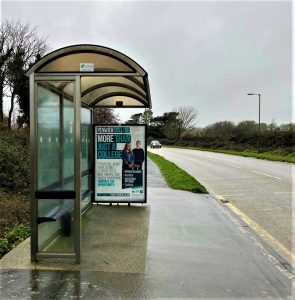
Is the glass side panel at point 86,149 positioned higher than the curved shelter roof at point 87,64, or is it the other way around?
the curved shelter roof at point 87,64

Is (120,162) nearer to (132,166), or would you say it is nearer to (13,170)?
(132,166)

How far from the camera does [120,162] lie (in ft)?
29.8

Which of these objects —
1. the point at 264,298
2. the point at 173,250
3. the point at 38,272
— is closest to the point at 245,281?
the point at 264,298

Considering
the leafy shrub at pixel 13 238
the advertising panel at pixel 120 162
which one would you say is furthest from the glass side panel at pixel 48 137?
the advertising panel at pixel 120 162

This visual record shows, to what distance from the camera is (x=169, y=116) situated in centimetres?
8931

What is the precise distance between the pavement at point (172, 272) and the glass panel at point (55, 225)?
1.25 ft

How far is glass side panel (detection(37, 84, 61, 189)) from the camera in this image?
5453mm

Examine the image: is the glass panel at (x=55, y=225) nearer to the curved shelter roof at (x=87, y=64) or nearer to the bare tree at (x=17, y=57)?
the curved shelter roof at (x=87, y=64)

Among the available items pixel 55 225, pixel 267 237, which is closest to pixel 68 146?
pixel 55 225

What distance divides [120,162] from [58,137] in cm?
322

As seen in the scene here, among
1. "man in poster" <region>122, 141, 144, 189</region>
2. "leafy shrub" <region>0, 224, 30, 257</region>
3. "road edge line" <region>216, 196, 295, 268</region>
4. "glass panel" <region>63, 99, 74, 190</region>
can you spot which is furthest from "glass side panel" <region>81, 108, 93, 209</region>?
"road edge line" <region>216, 196, 295, 268</region>

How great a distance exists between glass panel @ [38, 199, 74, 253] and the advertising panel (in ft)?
11.1

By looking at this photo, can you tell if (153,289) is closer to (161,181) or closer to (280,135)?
(161,181)

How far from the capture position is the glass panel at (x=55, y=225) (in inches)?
213
